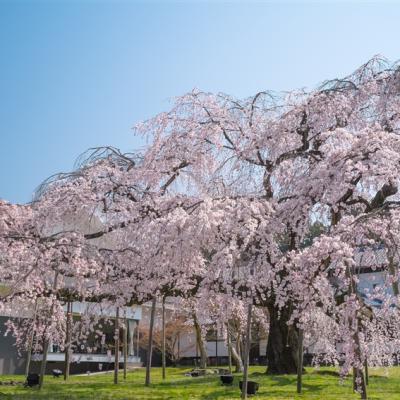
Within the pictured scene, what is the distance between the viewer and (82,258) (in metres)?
13.4

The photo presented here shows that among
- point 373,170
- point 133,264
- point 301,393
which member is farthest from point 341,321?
point 133,264

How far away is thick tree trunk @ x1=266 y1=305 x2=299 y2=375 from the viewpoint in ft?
55.5

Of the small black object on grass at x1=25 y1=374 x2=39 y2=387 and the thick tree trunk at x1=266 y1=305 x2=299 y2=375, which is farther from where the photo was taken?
the thick tree trunk at x1=266 y1=305 x2=299 y2=375

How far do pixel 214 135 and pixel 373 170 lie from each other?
6515 millimetres

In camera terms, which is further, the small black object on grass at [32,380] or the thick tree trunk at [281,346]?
the thick tree trunk at [281,346]

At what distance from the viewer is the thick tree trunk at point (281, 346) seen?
16.9 meters

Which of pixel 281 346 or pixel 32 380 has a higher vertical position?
pixel 281 346

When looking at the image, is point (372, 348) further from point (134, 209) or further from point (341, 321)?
point (134, 209)

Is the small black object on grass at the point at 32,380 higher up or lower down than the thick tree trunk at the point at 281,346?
lower down

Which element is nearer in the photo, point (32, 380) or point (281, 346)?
point (32, 380)

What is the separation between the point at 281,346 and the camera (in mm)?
17312

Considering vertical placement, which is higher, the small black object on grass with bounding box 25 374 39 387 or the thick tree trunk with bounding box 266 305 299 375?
the thick tree trunk with bounding box 266 305 299 375

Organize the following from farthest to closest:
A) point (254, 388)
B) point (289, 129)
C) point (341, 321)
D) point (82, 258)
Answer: point (289, 129)
point (82, 258)
point (254, 388)
point (341, 321)

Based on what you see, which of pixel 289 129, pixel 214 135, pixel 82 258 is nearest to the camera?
pixel 82 258
